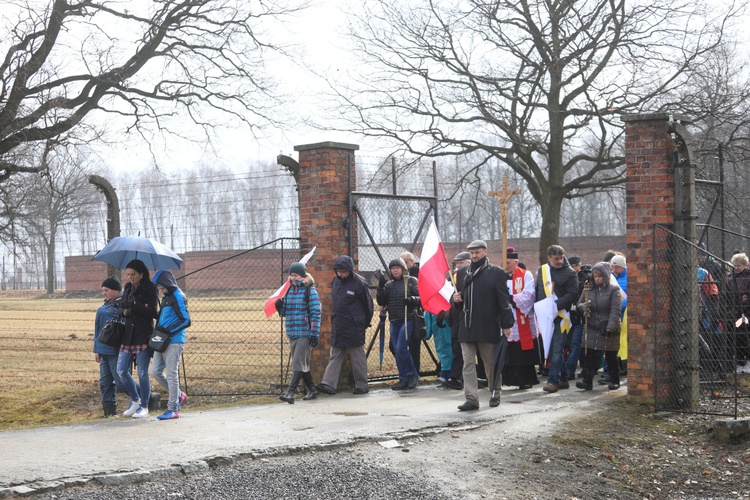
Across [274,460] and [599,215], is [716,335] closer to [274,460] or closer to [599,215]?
[274,460]

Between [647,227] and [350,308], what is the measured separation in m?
3.73

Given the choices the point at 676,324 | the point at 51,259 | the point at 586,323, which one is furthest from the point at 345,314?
the point at 51,259

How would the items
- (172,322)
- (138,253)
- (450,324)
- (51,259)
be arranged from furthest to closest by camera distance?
(51,259), (450,324), (138,253), (172,322)

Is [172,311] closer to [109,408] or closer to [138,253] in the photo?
[138,253]

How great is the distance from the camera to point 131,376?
33.1ft

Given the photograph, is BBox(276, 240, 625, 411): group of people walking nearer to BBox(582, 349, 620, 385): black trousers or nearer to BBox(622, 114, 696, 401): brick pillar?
BBox(582, 349, 620, 385): black trousers

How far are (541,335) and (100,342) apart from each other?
5.91 meters

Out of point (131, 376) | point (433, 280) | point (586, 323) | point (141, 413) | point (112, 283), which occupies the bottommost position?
point (141, 413)

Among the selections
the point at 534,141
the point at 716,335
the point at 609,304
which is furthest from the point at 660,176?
the point at 534,141

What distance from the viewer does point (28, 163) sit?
707 inches

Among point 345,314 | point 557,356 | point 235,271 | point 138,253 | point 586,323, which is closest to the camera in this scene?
point 138,253

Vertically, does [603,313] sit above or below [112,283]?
below

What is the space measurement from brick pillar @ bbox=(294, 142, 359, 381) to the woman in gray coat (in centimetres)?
322

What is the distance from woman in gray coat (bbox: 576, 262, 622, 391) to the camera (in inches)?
458
